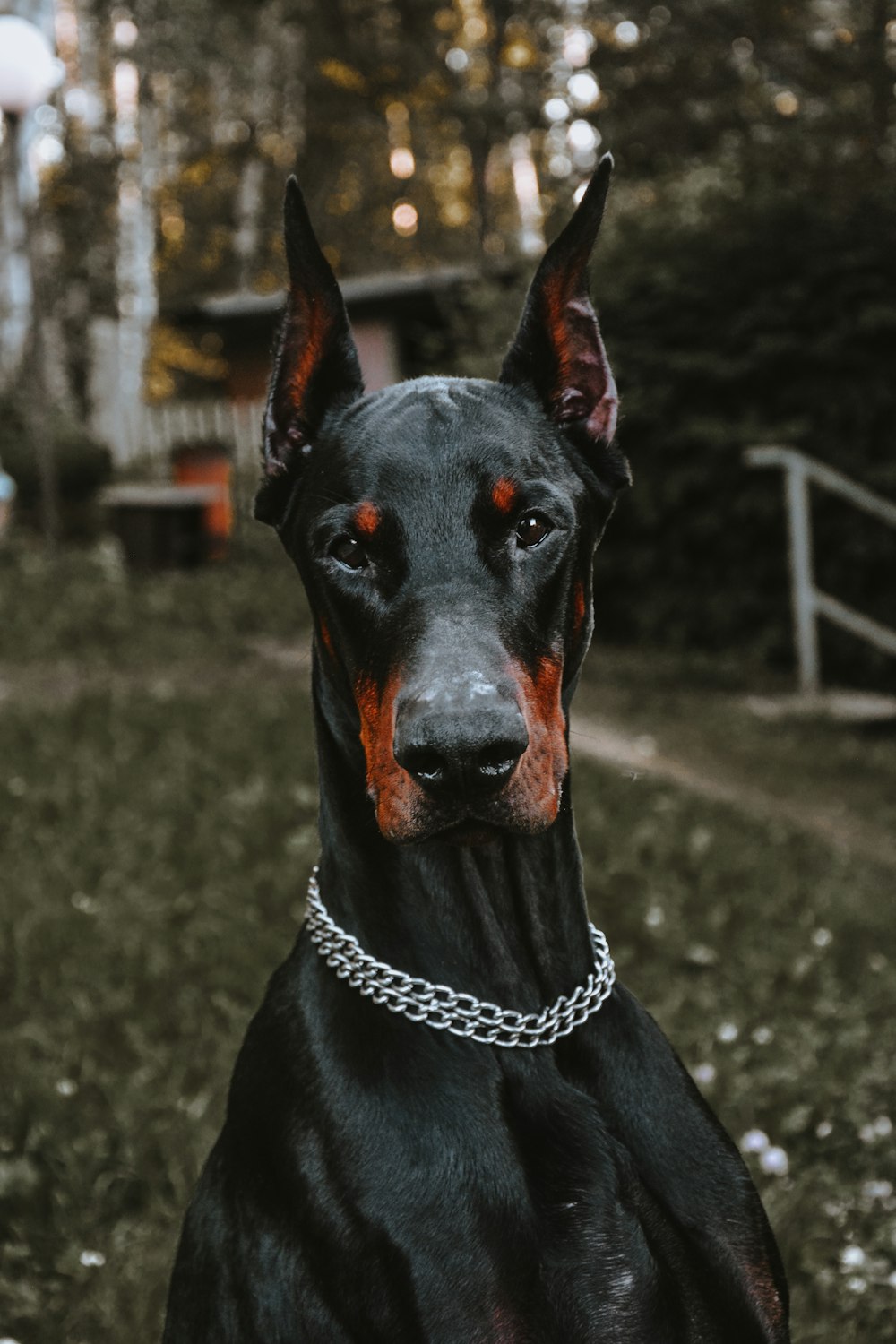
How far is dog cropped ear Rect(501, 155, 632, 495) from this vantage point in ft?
6.70

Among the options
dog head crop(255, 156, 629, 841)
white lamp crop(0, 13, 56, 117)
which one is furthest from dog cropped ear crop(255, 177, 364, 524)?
white lamp crop(0, 13, 56, 117)

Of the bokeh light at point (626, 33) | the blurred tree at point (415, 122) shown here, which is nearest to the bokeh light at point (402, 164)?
Answer: the blurred tree at point (415, 122)

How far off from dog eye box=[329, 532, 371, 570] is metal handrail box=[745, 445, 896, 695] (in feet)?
20.1

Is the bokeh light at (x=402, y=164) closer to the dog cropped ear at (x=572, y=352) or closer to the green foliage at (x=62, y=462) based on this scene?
the green foliage at (x=62, y=462)

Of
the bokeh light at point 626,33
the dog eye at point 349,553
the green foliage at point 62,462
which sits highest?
the bokeh light at point 626,33

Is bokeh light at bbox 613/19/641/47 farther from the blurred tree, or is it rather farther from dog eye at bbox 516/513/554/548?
dog eye at bbox 516/513/554/548

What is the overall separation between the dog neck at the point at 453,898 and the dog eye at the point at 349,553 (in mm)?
210

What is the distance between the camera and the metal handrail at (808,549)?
302 inches

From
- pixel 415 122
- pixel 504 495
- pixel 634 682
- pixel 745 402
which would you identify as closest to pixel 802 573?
pixel 634 682

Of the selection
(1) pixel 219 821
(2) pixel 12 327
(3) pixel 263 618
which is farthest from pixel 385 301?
Result: (1) pixel 219 821

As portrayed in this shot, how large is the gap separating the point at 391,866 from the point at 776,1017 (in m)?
2.57

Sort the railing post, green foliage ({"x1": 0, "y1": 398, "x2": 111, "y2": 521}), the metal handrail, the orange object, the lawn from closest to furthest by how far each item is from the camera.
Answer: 1. the lawn
2. the metal handrail
3. the railing post
4. the orange object
5. green foliage ({"x1": 0, "y1": 398, "x2": 111, "y2": 521})

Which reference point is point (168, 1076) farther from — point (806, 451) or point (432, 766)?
point (806, 451)

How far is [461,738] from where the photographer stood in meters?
1.62
